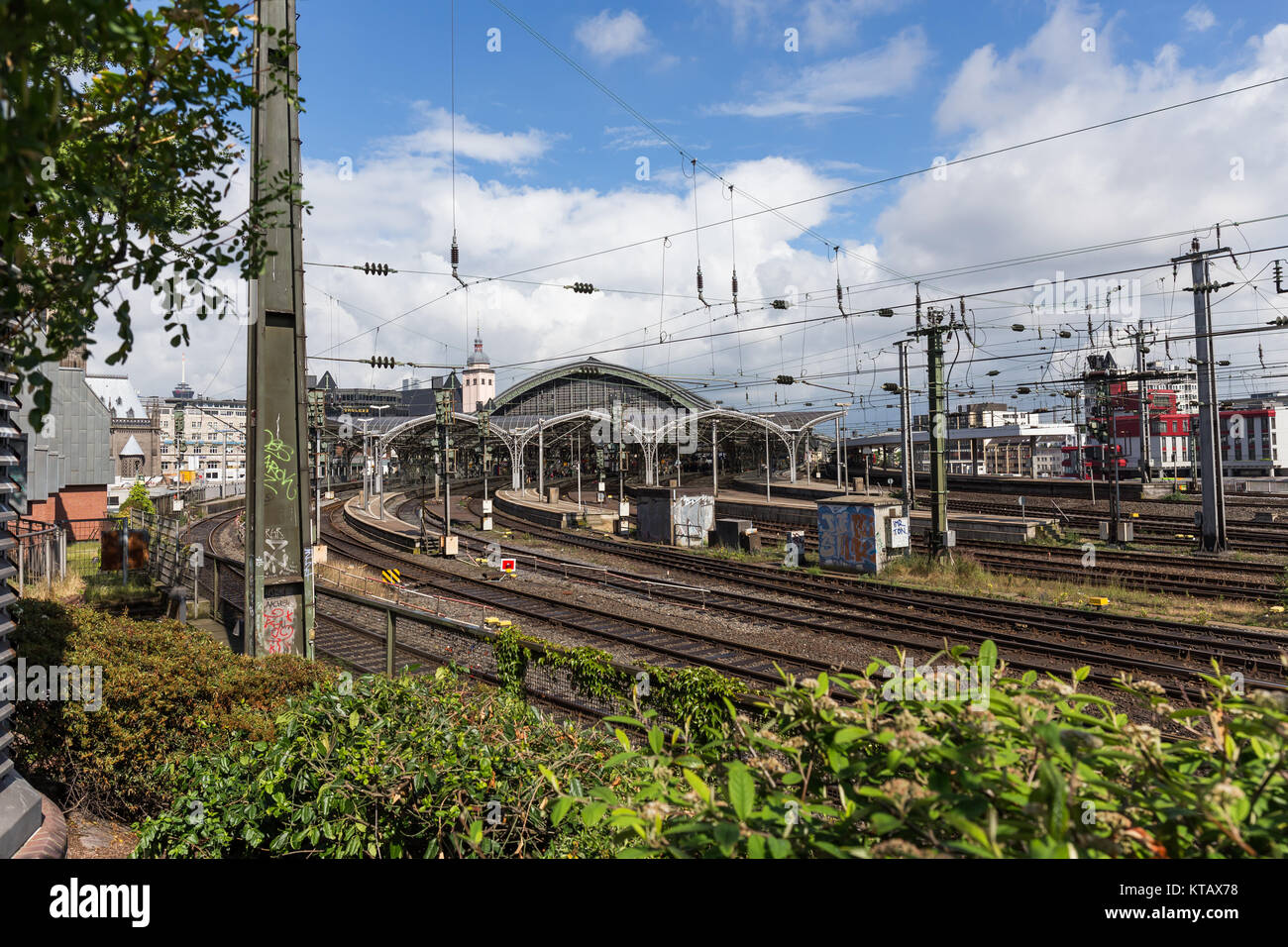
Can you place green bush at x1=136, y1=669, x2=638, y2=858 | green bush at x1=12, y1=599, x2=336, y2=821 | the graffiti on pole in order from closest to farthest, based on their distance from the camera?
green bush at x1=136, y1=669, x2=638, y2=858
green bush at x1=12, y1=599, x2=336, y2=821
the graffiti on pole

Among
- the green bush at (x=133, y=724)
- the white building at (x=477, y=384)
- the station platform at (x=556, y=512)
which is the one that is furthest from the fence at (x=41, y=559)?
the white building at (x=477, y=384)

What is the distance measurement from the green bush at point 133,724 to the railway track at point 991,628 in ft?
34.0

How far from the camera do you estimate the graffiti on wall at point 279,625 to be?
9.84 meters

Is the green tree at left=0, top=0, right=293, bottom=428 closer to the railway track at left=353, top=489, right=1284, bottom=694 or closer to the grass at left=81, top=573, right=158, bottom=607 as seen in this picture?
the railway track at left=353, top=489, right=1284, bottom=694

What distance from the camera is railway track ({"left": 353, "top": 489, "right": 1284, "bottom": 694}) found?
13.0 meters

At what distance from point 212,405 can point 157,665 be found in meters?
157

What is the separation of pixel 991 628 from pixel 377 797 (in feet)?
51.7

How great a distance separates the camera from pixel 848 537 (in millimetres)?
24938

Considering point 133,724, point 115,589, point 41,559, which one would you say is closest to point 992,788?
point 133,724

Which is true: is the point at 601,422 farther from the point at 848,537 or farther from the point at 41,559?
the point at 41,559

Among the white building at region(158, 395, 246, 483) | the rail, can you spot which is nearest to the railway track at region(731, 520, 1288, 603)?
the rail

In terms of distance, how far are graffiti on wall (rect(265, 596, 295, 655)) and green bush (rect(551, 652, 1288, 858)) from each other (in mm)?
8800

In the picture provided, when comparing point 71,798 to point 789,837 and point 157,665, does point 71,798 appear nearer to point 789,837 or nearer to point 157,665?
point 157,665
